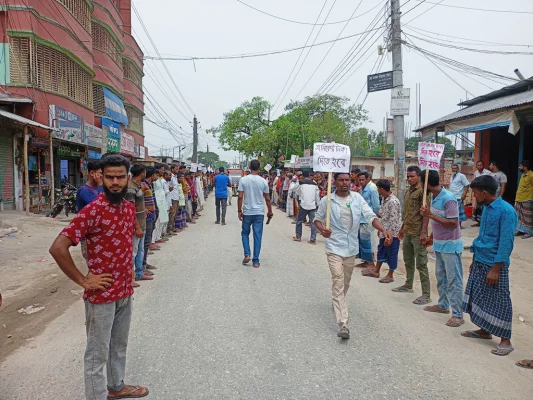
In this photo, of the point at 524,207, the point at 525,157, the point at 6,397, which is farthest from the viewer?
the point at 525,157

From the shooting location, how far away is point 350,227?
15.9 feet

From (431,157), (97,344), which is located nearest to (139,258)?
(97,344)

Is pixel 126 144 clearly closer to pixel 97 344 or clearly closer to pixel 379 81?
pixel 379 81

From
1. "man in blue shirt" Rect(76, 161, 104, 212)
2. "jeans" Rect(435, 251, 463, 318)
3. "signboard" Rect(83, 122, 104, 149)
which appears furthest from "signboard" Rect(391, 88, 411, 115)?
"signboard" Rect(83, 122, 104, 149)

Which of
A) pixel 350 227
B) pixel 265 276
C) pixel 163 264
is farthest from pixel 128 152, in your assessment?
pixel 350 227

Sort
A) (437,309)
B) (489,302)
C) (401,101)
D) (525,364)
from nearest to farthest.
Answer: (525,364) < (489,302) < (437,309) < (401,101)

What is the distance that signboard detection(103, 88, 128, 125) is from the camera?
2366 cm

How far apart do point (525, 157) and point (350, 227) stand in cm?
1221

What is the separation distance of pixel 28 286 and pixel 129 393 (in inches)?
178

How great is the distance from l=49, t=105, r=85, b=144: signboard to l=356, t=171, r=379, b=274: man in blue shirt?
39.1 feet

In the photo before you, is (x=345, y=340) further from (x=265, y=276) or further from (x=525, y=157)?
(x=525, y=157)

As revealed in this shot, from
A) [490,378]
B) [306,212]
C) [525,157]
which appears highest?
[525,157]

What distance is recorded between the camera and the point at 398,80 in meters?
11.6

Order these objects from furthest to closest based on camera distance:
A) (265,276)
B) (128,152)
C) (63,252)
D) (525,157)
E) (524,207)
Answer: (128,152) → (525,157) → (524,207) → (265,276) → (63,252)
